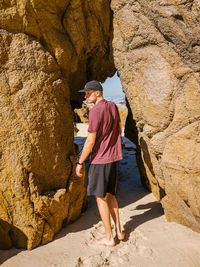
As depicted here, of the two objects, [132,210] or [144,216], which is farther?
[132,210]

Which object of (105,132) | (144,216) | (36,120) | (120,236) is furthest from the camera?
(144,216)

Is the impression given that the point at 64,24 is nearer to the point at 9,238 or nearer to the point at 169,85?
the point at 169,85

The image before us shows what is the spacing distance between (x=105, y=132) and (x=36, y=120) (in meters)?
0.85

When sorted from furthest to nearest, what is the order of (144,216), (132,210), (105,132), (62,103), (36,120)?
(132,210)
(144,216)
(62,103)
(36,120)
(105,132)

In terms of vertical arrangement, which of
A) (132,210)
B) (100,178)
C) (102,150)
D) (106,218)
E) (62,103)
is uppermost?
(62,103)

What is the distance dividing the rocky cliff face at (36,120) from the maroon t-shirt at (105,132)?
66cm

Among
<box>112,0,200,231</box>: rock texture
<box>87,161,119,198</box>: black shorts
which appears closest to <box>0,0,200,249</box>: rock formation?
<box>112,0,200,231</box>: rock texture

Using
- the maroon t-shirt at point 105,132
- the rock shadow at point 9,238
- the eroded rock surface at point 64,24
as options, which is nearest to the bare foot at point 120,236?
the maroon t-shirt at point 105,132

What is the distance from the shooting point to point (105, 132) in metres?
2.41

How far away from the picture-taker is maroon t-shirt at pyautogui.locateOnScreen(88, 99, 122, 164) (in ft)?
7.66

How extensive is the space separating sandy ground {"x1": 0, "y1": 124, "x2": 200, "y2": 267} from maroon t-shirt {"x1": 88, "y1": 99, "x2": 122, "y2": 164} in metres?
0.97

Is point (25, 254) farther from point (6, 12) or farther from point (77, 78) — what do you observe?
point (77, 78)

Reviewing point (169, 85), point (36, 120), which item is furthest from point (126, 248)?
point (169, 85)

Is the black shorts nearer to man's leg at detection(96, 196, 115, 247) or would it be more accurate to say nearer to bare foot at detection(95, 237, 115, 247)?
man's leg at detection(96, 196, 115, 247)
